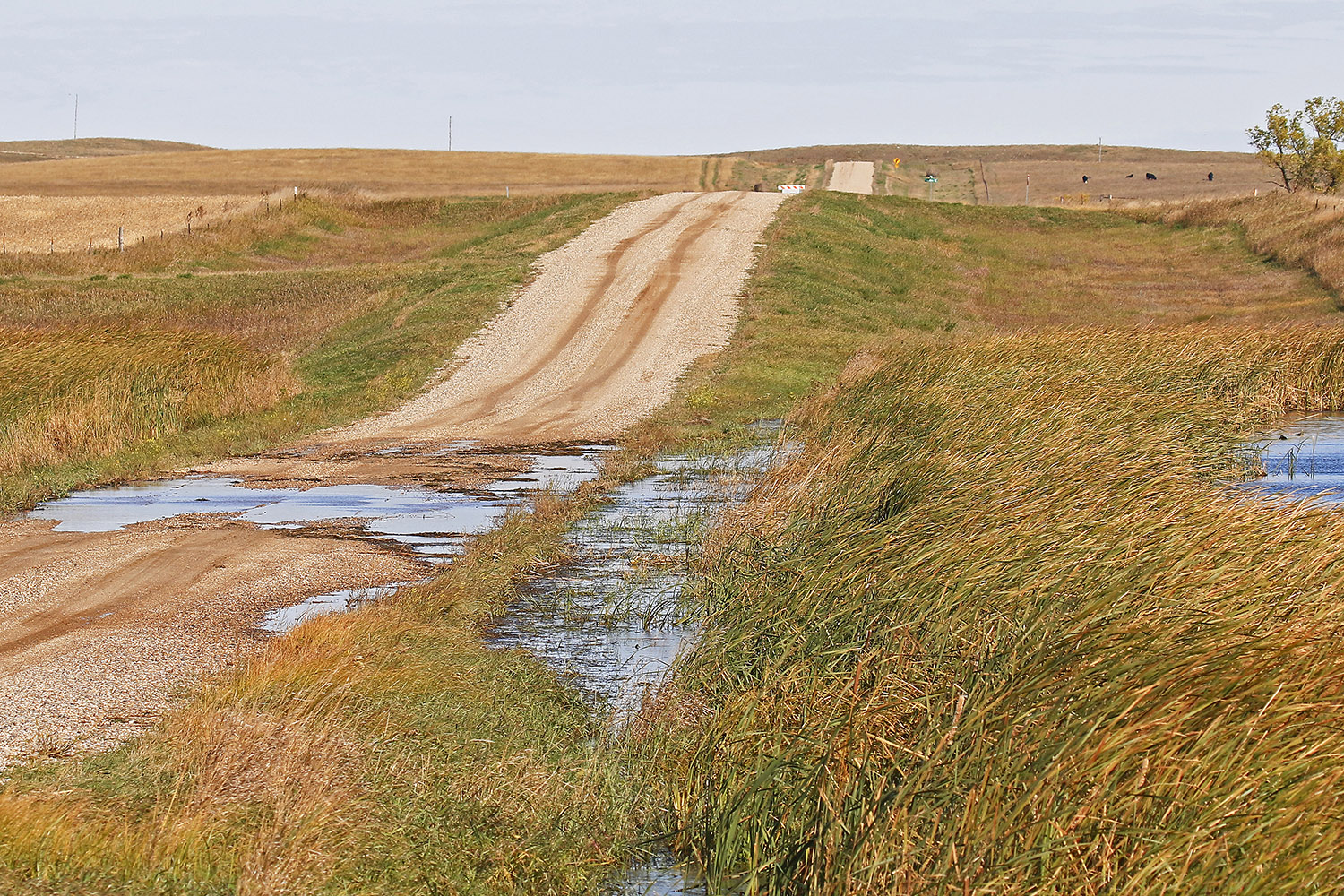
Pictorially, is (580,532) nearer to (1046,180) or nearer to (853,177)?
(853,177)

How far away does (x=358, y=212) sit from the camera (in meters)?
65.2

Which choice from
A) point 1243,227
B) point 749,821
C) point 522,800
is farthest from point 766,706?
point 1243,227

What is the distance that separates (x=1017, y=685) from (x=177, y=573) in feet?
32.8

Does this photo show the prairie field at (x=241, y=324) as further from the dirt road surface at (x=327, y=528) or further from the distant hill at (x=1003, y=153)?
the distant hill at (x=1003, y=153)

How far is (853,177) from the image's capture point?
95.3 m

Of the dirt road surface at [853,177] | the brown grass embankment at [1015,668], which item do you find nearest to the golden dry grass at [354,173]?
the dirt road surface at [853,177]

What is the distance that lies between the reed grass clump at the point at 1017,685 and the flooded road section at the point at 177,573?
150 inches

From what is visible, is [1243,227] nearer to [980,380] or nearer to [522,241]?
[522,241]

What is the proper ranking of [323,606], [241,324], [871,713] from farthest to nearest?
[241,324] → [323,606] → [871,713]

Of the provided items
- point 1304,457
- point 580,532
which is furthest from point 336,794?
point 1304,457

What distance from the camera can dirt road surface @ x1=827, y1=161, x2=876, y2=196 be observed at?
86688mm

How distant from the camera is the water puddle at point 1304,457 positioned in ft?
54.9

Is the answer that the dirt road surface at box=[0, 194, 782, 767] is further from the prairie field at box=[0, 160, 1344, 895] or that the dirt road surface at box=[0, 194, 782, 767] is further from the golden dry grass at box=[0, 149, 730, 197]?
the golden dry grass at box=[0, 149, 730, 197]

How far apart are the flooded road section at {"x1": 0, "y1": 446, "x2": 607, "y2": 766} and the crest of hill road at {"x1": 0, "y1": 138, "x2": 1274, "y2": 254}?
40.0m
